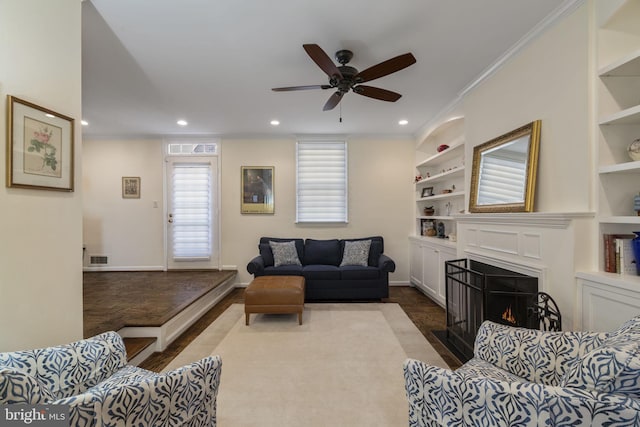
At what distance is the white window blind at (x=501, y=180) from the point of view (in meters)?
2.32

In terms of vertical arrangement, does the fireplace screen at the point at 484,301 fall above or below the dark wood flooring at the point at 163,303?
above

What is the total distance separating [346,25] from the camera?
2068 mm

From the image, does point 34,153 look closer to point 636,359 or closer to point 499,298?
point 636,359

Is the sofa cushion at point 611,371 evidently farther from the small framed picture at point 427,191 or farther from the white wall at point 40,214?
the small framed picture at point 427,191

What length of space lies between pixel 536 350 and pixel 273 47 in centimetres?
282

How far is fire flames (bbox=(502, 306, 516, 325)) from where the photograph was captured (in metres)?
2.23

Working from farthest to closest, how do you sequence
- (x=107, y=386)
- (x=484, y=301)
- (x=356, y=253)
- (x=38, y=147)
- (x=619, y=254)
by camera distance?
(x=356, y=253)
(x=484, y=301)
(x=619, y=254)
(x=38, y=147)
(x=107, y=386)

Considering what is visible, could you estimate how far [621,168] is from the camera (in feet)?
5.24

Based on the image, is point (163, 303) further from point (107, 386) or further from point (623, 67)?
point (623, 67)

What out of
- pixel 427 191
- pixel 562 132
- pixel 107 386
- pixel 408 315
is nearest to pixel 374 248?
pixel 408 315

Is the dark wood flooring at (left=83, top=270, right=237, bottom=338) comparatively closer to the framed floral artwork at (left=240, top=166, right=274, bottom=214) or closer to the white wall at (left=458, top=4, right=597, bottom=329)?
the framed floral artwork at (left=240, top=166, right=274, bottom=214)

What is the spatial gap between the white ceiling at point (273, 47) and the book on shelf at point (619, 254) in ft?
5.43

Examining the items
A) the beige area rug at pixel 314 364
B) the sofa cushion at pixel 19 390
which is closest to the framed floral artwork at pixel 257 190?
the beige area rug at pixel 314 364
